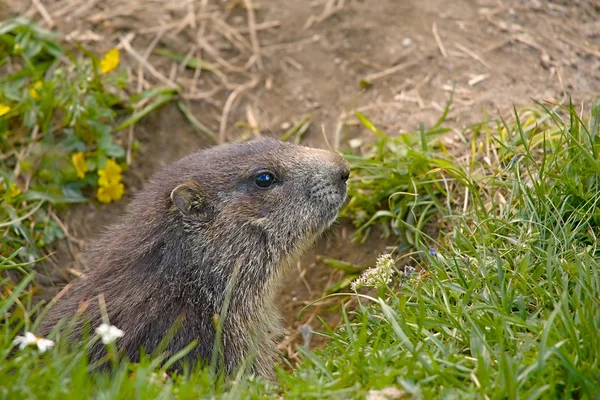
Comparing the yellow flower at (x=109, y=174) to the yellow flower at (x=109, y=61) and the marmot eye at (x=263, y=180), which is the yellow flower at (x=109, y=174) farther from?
the marmot eye at (x=263, y=180)

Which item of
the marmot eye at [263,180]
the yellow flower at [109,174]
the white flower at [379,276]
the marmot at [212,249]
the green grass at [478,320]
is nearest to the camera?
the green grass at [478,320]

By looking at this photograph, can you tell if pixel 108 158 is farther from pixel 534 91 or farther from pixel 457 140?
pixel 534 91

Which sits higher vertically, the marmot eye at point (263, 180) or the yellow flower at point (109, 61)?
the marmot eye at point (263, 180)

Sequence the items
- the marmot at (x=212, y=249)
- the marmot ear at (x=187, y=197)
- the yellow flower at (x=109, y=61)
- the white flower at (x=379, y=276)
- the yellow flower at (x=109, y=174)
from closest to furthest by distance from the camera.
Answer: the white flower at (x=379, y=276), the marmot at (x=212, y=249), the marmot ear at (x=187, y=197), the yellow flower at (x=109, y=174), the yellow flower at (x=109, y=61)

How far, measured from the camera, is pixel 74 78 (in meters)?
6.85

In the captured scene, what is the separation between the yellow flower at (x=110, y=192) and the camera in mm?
6797

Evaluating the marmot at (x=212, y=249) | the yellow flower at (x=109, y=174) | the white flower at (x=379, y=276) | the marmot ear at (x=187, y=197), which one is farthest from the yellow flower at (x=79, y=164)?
the white flower at (x=379, y=276)

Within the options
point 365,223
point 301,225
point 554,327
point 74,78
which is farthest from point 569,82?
point 74,78

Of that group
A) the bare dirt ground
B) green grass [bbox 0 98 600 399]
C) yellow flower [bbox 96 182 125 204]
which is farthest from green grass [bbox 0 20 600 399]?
the bare dirt ground

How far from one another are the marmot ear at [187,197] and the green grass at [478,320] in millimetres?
1107

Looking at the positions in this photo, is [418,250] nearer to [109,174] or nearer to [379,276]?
[379,276]

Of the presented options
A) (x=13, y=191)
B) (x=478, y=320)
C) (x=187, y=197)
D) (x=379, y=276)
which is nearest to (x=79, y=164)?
(x=13, y=191)

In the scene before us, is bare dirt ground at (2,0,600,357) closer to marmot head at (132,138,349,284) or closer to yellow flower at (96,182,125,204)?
yellow flower at (96,182,125,204)

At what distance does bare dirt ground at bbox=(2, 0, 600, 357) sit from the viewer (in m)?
6.63
